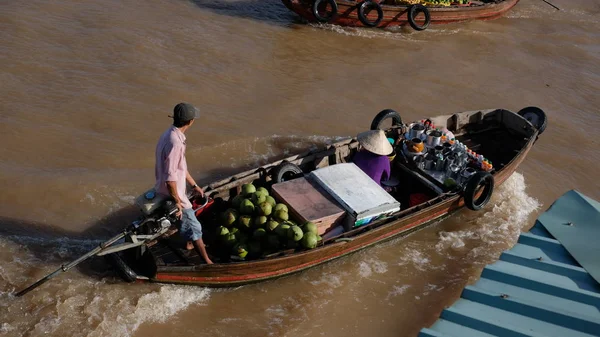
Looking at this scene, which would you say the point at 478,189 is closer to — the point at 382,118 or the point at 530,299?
the point at 382,118

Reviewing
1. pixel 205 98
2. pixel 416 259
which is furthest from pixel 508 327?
pixel 205 98

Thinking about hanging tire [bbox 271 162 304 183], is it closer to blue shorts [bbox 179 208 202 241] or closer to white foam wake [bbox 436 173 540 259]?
blue shorts [bbox 179 208 202 241]

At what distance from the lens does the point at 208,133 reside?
10.3 metres

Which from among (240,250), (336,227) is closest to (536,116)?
(336,227)

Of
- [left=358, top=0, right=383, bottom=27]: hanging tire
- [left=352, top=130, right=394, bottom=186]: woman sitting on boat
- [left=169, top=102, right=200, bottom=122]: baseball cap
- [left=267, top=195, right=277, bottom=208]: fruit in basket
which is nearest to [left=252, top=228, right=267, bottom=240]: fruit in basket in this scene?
[left=267, top=195, right=277, bottom=208]: fruit in basket

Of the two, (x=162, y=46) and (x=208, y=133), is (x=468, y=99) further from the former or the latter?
(x=162, y=46)

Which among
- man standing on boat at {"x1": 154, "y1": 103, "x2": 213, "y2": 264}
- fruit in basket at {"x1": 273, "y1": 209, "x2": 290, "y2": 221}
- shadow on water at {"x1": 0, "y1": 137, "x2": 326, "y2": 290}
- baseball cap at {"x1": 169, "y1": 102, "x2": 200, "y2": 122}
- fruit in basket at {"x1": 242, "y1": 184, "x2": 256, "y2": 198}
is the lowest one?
shadow on water at {"x1": 0, "y1": 137, "x2": 326, "y2": 290}

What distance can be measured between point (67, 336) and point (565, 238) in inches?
197

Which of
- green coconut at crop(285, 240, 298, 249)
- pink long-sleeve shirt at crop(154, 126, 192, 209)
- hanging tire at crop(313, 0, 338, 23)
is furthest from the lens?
hanging tire at crop(313, 0, 338, 23)

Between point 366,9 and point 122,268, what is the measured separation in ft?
32.5

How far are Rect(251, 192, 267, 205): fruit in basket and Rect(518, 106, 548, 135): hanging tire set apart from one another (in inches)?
204

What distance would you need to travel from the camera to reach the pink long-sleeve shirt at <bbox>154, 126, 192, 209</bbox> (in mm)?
5949

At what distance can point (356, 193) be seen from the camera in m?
7.55

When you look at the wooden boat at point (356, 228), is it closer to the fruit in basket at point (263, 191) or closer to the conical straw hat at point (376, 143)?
the fruit in basket at point (263, 191)
